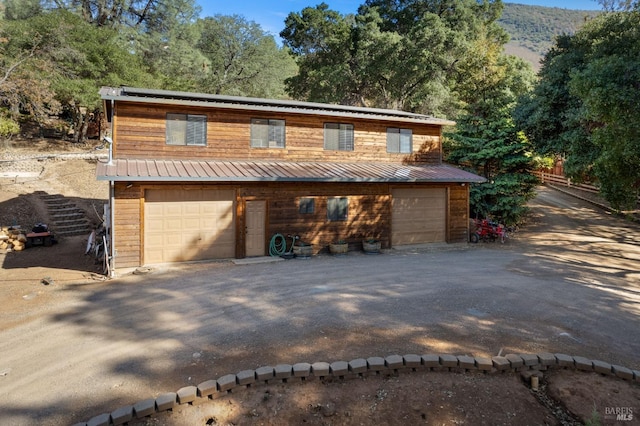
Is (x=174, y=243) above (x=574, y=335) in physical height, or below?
above

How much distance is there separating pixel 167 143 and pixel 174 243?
11.8 feet

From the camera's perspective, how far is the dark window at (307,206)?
565 inches

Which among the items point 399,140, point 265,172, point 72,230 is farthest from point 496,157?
point 72,230

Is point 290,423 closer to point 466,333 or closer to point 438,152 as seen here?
point 466,333

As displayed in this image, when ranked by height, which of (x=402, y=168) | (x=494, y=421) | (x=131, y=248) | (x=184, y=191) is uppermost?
(x=402, y=168)

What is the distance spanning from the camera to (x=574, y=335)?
700cm

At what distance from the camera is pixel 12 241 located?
14812 millimetres

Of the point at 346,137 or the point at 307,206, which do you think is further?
the point at 346,137

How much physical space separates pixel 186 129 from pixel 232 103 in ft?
6.86

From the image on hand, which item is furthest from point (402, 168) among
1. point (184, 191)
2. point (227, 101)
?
point (184, 191)

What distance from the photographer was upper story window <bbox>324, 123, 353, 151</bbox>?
53.4 feet

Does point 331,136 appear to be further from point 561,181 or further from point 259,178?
point 561,181

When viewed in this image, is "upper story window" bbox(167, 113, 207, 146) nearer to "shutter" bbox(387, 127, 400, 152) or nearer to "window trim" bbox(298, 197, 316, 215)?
"window trim" bbox(298, 197, 316, 215)
